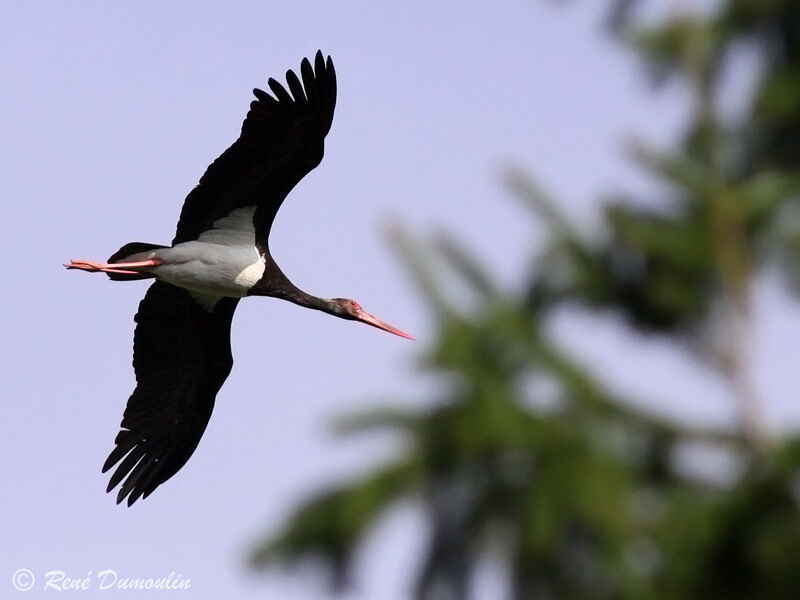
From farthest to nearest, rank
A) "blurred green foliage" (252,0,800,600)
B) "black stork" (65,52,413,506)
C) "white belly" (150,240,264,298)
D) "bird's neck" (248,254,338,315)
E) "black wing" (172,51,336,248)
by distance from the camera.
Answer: "bird's neck" (248,254,338,315)
"white belly" (150,240,264,298)
"black stork" (65,52,413,506)
"black wing" (172,51,336,248)
"blurred green foliage" (252,0,800,600)

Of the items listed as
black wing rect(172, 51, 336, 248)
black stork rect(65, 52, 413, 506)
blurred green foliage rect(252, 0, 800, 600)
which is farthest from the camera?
black stork rect(65, 52, 413, 506)

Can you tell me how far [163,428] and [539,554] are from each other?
9026mm

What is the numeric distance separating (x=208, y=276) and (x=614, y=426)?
326 inches

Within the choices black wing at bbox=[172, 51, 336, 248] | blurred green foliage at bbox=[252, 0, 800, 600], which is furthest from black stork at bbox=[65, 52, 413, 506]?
blurred green foliage at bbox=[252, 0, 800, 600]

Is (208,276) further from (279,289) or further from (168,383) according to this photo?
(168,383)

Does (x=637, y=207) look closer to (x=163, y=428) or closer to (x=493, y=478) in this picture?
(x=493, y=478)

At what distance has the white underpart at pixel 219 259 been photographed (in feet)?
35.4

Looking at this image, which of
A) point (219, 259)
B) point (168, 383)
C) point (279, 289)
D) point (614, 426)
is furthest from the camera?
point (168, 383)

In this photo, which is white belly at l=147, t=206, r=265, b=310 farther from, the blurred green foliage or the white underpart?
the blurred green foliage

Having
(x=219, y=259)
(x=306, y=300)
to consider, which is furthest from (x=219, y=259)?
(x=306, y=300)

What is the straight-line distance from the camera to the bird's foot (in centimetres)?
1055

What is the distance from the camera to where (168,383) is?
11617 mm

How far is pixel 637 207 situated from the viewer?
318 cm

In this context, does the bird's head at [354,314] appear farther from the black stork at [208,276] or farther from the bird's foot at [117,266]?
the bird's foot at [117,266]
